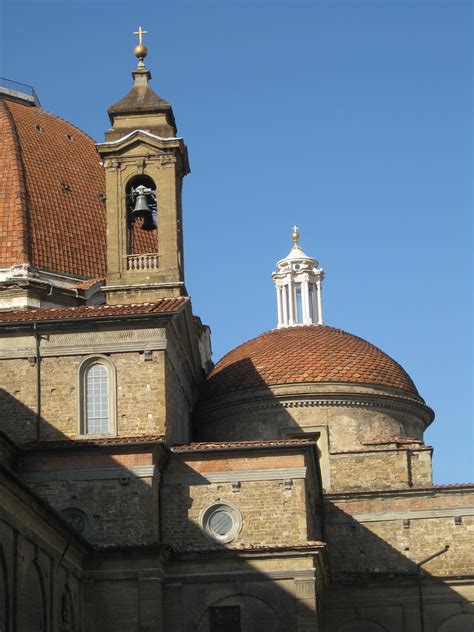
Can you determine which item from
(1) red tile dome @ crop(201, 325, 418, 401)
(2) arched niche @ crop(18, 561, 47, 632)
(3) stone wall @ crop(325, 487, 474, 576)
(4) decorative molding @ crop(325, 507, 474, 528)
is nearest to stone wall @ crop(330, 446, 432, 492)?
(3) stone wall @ crop(325, 487, 474, 576)

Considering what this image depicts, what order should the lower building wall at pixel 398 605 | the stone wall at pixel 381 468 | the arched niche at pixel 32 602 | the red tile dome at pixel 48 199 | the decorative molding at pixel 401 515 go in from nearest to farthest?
the arched niche at pixel 32 602
the lower building wall at pixel 398 605
the decorative molding at pixel 401 515
the stone wall at pixel 381 468
the red tile dome at pixel 48 199

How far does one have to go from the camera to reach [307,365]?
5262 cm

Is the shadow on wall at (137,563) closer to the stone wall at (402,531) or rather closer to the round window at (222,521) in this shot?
the round window at (222,521)

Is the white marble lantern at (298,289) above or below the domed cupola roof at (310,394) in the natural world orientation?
above

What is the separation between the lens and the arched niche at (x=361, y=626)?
48.8m

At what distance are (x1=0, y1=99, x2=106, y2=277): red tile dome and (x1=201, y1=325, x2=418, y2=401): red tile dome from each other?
5940 mm

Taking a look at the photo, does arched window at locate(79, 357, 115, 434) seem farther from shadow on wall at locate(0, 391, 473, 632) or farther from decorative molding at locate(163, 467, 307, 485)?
decorative molding at locate(163, 467, 307, 485)

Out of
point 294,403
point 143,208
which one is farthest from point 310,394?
point 143,208

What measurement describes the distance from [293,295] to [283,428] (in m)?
8.08

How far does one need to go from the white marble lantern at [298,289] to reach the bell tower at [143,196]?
899cm

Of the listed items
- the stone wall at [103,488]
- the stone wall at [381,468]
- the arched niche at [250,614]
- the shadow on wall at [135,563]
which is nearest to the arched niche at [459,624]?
the stone wall at [381,468]

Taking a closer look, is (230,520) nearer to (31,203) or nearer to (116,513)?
(116,513)

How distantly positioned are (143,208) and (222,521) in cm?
1150

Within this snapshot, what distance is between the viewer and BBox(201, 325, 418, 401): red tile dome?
52.3m
